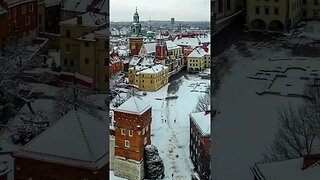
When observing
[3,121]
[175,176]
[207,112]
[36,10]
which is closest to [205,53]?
[207,112]

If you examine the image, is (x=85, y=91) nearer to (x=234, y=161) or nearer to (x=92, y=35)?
(x=92, y=35)

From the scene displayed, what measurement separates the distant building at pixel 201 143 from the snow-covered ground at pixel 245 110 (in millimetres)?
53

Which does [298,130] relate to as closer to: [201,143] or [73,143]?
[201,143]

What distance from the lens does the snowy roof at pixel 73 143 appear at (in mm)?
4090

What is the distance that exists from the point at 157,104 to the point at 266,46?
1.04m

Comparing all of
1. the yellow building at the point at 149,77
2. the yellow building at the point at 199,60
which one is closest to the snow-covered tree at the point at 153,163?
the yellow building at the point at 149,77

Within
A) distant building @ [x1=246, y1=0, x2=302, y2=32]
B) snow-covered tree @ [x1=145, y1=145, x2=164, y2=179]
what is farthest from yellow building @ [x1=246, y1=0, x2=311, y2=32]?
snow-covered tree @ [x1=145, y1=145, x2=164, y2=179]

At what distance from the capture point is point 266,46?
4164mm

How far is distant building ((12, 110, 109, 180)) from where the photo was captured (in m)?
4.09

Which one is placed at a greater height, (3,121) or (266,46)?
(266,46)

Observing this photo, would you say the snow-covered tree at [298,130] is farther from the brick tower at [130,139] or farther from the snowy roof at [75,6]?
the snowy roof at [75,6]

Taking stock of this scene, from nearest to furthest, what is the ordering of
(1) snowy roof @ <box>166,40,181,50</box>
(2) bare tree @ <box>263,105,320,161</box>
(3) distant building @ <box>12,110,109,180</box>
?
(2) bare tree @ <box>263,105,320,161</box>
(3) distant building @ <box>12,110,109,180</box>
(1) snowy roof @ <box>166,40,181,50</box>

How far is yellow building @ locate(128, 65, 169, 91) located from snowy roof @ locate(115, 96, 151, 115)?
0.13 metres

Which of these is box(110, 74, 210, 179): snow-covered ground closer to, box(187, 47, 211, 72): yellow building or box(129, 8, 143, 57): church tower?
box(187, 47, 211, 72): yellow building
